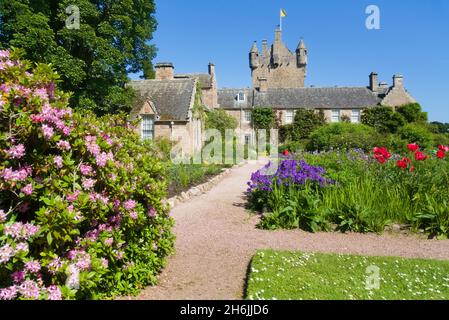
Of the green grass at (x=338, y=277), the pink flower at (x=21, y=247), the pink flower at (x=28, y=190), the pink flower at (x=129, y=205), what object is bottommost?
the green grass at (x=338, y=277)

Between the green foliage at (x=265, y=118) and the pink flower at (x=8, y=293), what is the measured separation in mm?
36004

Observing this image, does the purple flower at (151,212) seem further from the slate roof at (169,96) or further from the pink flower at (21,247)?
the slate roof at (169,96)

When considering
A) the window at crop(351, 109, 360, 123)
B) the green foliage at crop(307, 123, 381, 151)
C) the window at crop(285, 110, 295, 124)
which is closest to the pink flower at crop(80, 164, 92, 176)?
the green foliage at crop(307, 123, 381, 151)

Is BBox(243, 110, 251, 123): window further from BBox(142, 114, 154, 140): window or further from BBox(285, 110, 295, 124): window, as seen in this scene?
BBox(142, 114, 154, 140): window

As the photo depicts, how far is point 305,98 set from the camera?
38844mm

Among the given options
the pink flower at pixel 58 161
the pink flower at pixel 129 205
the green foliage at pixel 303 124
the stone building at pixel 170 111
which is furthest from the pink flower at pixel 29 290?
the green foliage at pixel 303 124

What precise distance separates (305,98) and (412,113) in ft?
38.5

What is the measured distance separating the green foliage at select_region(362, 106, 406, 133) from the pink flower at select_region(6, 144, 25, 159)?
36.2 meters

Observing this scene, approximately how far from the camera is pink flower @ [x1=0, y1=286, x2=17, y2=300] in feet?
8.29

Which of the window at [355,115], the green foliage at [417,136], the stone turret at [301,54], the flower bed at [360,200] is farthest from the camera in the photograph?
the stone turret at [301,54]

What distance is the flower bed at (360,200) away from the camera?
21.2 ft
